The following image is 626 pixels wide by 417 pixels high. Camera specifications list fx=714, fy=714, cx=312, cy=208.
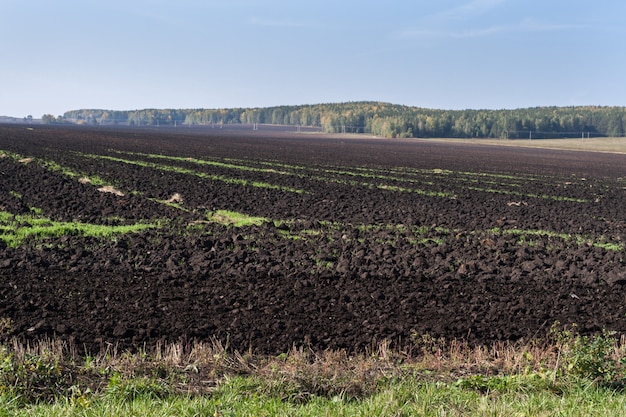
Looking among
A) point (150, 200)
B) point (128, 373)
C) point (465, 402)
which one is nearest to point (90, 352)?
point (128, 373)

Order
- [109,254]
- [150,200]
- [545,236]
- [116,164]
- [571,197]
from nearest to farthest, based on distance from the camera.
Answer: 1. [109,254]
2. [545,236]
3. [150,200]
4. [571,197]
5. [116,164]

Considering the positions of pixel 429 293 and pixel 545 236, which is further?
pixel 545 236

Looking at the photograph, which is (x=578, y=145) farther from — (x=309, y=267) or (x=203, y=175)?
(x=309, y=267)

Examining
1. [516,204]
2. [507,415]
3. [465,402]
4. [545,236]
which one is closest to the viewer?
[507,415]

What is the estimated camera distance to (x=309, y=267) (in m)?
15.0

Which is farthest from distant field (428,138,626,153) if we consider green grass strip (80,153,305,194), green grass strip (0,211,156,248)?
green grass strip (0,211,156,248)

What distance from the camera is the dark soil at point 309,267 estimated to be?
10.6 m

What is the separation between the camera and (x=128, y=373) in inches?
299

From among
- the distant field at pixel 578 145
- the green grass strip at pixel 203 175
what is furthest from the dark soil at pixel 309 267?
the distant field at pixel 578 145

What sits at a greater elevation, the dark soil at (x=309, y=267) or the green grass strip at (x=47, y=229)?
the green grass strip at (x=47, y=229)

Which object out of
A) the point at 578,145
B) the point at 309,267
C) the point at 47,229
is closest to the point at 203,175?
the point at 47,229

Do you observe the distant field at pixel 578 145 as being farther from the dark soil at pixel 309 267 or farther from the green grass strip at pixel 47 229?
the green grass strip at pixel 47 229

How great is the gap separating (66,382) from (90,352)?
1984 millimetres

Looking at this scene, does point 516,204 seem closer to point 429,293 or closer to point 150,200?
point 150,200
